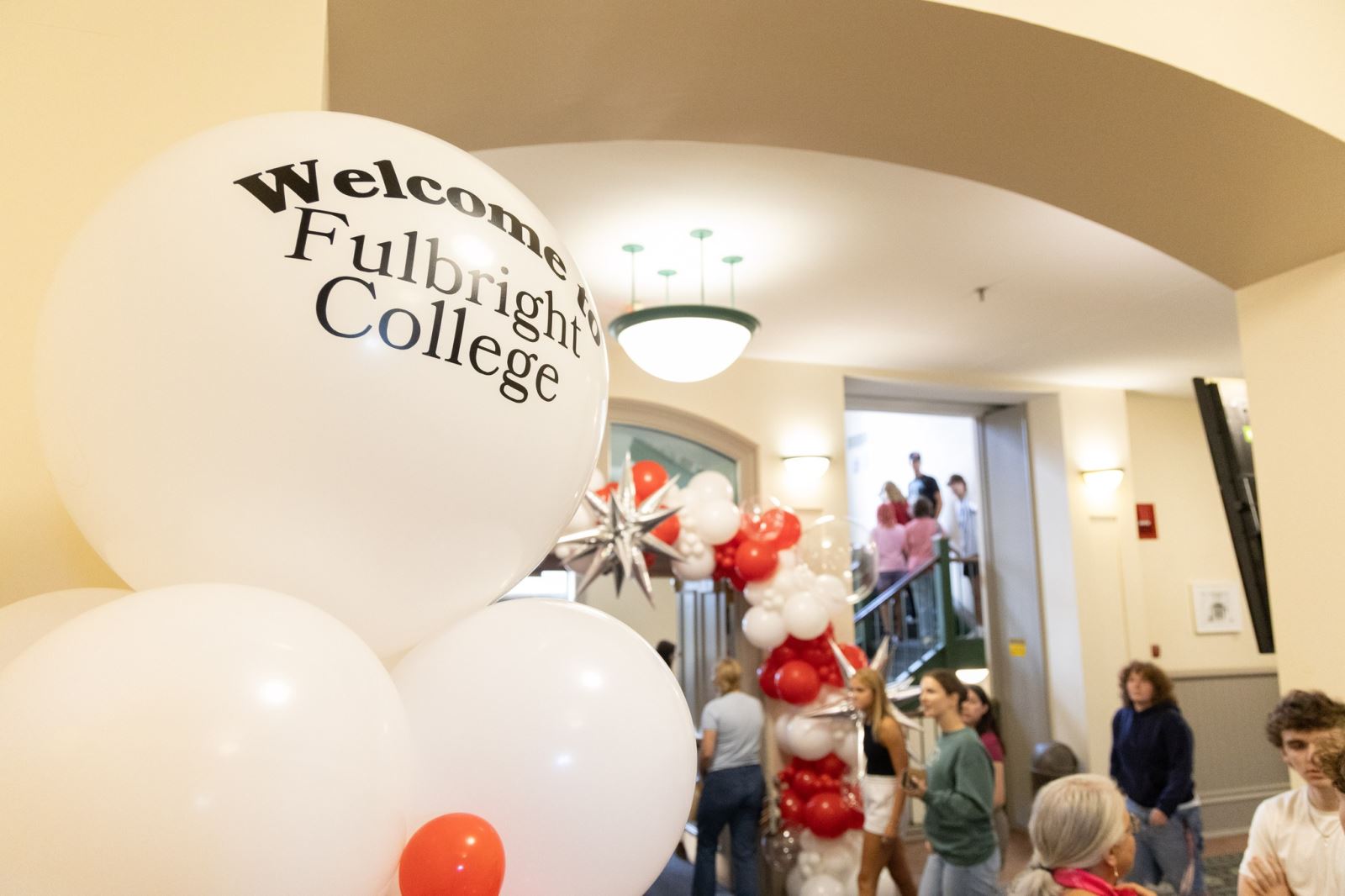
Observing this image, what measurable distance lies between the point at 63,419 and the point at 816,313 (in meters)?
4.35

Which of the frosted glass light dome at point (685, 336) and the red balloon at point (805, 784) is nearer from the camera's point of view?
the frosted glass light dome at point (685, 336)

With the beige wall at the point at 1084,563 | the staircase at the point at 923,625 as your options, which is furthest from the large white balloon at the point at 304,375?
the beige wall at the point at 1084,563

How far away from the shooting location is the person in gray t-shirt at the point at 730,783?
13.6 feet

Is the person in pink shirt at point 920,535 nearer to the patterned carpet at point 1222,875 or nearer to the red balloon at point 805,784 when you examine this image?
the patterned carpet at point 1222,875

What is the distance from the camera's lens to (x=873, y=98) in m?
1.94

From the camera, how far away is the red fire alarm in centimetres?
673

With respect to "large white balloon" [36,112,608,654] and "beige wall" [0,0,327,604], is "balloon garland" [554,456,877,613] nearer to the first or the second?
"beige wall" [0,0,327,604]

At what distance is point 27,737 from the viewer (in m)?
0.61

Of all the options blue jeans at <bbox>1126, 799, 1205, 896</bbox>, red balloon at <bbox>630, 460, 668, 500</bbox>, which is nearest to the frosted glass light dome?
red balloon at <bbox>630, 460, 668, 500</bbox>

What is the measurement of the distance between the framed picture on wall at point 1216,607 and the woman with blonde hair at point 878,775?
4209mm

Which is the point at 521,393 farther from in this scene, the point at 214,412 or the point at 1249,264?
the point at 1249,264

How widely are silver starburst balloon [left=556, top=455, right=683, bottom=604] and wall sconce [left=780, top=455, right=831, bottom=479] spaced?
5.47ft

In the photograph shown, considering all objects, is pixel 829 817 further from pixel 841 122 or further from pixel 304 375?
pixel 304 375

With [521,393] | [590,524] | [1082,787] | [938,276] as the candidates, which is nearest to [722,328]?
[590,524]
